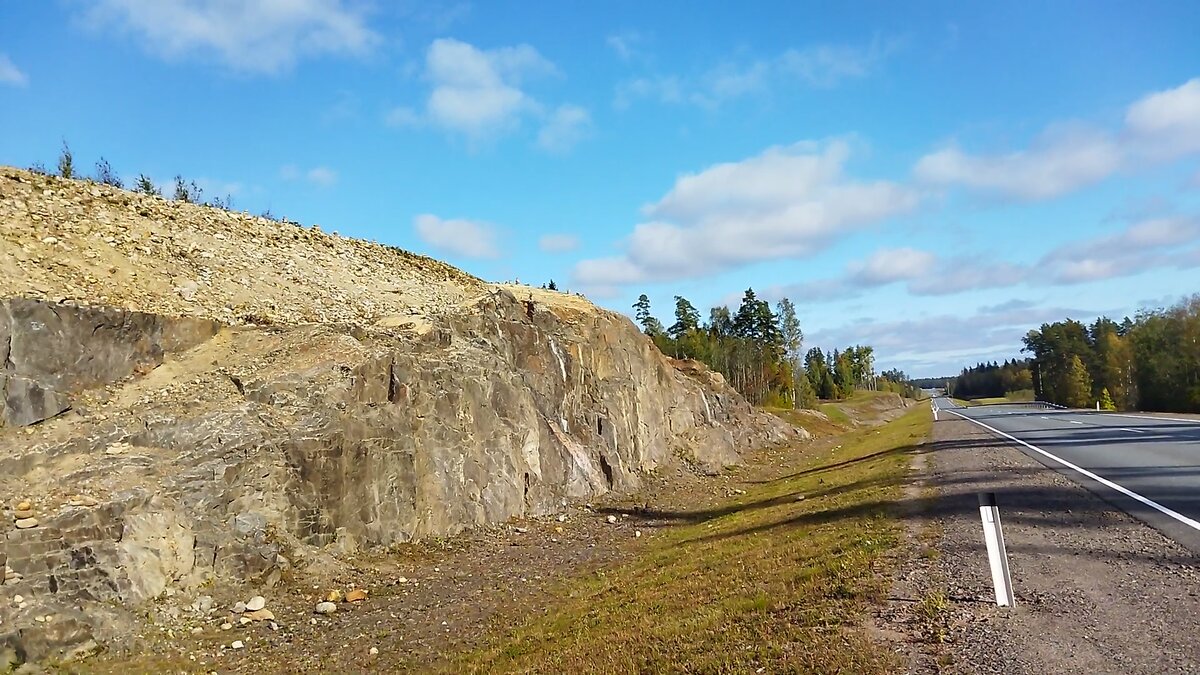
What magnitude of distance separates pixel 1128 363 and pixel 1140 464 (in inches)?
2981

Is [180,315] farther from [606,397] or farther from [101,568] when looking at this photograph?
[606,397]

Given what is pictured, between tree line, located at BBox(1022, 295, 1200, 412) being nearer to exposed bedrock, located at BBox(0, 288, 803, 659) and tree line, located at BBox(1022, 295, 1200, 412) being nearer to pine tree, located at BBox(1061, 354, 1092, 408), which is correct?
pine tree, located at BBox(1061, 354, 1092, 408)

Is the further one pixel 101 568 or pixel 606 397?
pixel 606 397

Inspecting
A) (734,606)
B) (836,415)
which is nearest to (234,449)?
(734,606)

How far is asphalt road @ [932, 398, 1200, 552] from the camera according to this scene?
448 inches

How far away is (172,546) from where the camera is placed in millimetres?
12031

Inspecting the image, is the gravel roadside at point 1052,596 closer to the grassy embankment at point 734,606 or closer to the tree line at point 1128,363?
the grassy embankment at point 734,606

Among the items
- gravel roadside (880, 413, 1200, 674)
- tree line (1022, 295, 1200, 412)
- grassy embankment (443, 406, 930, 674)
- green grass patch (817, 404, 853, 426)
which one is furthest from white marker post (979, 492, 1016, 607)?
green grass patch (817, 404, 853, 426)

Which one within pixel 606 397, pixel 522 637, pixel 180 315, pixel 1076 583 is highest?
pixel 180 315

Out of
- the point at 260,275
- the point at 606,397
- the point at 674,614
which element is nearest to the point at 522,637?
the point at 674,614

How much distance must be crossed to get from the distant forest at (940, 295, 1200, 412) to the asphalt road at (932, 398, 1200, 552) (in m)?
32.4

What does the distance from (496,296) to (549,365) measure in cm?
340

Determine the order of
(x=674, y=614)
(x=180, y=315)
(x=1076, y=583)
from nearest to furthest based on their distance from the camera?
(x=1076, y=583), (x=674, y=614), (x=180, y=315)

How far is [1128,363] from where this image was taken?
77.6 metres
